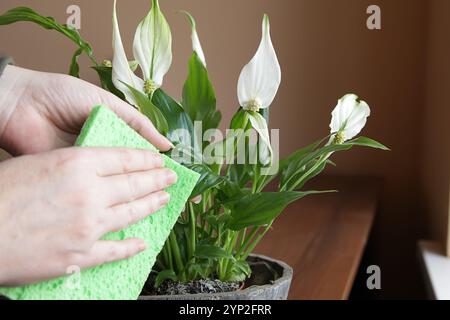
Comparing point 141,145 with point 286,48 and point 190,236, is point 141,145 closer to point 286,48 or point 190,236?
point 190,236

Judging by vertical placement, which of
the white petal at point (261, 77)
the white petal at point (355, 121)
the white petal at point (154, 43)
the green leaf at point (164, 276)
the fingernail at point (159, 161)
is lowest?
the green leaf at point (164, 276)

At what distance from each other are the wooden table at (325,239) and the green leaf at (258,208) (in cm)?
40

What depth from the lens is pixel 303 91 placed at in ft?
7.17

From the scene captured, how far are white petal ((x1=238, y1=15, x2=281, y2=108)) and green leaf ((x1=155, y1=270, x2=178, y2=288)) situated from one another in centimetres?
17

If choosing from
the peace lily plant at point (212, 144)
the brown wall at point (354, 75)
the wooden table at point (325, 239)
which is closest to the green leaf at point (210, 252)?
the peace lily plant at point (212, 144)

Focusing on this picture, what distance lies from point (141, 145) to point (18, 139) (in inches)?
7.2

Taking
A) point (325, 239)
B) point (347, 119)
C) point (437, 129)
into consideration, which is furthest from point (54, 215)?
point (437, 129)

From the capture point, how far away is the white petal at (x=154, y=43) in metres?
0.64

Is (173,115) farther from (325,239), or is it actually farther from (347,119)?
(325,239)

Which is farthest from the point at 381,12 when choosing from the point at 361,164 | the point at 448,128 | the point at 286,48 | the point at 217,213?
the point at 217,213

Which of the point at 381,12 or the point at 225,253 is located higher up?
the point at 381,12

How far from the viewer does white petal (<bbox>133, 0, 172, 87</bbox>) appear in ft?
2.10

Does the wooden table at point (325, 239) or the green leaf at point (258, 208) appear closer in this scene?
the green leaf at point (258, 208)

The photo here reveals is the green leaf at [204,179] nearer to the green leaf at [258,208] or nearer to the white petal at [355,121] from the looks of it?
the green leaf at [258,208]
